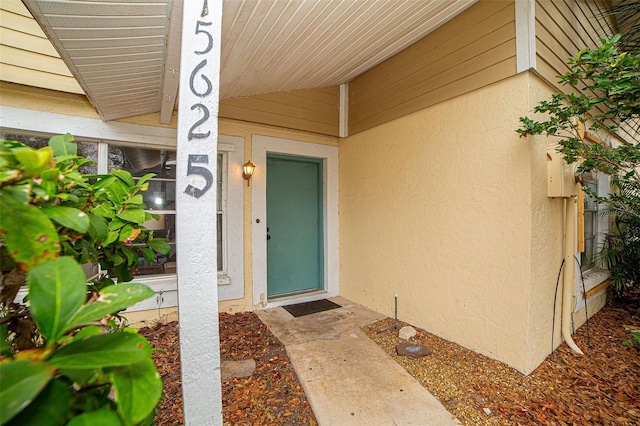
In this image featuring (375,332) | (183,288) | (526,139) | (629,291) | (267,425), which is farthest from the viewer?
(629,291)

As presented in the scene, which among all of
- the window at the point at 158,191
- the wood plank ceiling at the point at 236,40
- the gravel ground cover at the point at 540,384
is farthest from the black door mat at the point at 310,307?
the wood plank ceiling at the point at 236,40

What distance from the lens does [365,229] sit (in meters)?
4.02

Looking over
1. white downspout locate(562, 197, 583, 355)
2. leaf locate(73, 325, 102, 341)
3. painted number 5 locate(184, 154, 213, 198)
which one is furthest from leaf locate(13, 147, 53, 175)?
white downspout locate(562, 197, 583, 355)

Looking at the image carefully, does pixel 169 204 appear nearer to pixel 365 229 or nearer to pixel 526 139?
pixel 365 229

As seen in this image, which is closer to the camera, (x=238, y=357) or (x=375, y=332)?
(x=238, y=357)

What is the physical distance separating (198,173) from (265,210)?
9.55 ft

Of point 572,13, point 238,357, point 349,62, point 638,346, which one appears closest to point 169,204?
point 238,357

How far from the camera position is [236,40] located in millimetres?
2244

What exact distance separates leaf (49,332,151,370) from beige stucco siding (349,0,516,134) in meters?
3.19

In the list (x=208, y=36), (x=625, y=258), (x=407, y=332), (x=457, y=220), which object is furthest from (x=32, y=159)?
(x=625, y=258)

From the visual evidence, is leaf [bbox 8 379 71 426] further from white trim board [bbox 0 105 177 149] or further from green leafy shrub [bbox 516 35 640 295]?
white trim board [bbox 0 105 177 149]

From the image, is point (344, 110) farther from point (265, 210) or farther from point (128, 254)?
point (128, 254)

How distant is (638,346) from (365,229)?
10.3ft

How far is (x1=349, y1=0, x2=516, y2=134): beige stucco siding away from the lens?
2.45 metres
